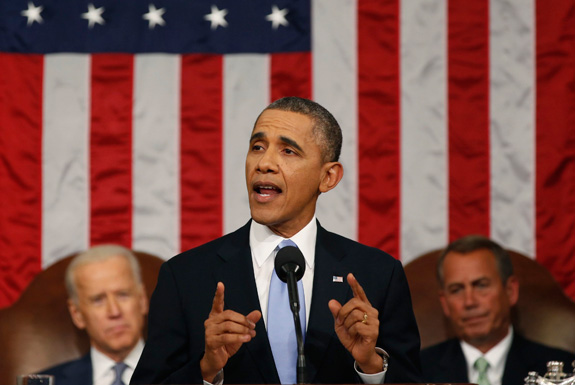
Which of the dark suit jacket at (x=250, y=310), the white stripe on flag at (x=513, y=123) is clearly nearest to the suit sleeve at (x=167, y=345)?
the dark suit jacket at (x=250, y=310)

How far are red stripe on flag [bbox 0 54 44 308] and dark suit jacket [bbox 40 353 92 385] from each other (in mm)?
471

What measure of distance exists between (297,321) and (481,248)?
7.73 feet

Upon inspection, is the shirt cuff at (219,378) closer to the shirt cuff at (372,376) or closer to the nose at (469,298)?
the shirt cuff at (372,376)

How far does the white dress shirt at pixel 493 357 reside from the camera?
4.06 m

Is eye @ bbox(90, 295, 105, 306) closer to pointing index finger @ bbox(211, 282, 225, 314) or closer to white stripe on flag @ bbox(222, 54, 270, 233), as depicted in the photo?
white stripe on flag @ bbox(222, 54, 270, 233)

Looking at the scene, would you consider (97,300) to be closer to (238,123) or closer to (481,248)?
(238,123)

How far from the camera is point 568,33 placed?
4.39m

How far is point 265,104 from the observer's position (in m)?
4.33

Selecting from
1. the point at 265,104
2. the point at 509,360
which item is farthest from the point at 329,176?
the point at 509,360

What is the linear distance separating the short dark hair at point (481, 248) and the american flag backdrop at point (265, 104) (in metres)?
0.10

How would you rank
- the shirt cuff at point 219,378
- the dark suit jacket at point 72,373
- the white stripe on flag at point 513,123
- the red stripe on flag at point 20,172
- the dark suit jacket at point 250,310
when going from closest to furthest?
the shirt cuff at point 219,378 → the dark suit jacket at point 250,310 → the dark suit jacket at point 72,373 → the red stripe on flag at point 20,172 → the white stripe on flag at point 513,123

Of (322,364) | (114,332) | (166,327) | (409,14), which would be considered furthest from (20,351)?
(409,14)

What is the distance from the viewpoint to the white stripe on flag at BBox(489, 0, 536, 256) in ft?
14.2

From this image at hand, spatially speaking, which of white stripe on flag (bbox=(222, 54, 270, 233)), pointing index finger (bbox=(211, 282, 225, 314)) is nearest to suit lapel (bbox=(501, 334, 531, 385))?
white stripe on flag (bbox=(222, 54, 270, 233))
